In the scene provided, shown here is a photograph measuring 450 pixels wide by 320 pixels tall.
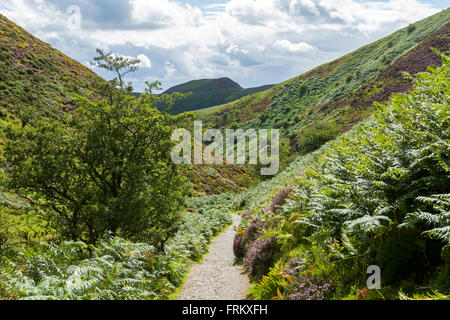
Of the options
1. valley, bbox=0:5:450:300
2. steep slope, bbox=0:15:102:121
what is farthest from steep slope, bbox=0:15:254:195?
valley, bbox=0:5:450:300

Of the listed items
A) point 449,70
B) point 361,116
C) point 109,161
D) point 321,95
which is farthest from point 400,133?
point 321,95

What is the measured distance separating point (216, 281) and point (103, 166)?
5777 millimetres

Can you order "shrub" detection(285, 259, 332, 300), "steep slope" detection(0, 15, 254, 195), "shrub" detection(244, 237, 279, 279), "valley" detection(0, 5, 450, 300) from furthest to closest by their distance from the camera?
1. "steep slope" detection(0, 15, 254, 195)
2. "shrub" detection(244, 237, 279, 279)
3. "shrub" detection(285, 259, 332, 300)
4. "valley" detection(0, 5, 450, 300)

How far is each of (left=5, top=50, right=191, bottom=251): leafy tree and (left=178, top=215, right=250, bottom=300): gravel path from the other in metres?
2.36

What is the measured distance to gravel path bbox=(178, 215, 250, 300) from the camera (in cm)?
783

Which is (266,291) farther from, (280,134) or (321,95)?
(321,95)

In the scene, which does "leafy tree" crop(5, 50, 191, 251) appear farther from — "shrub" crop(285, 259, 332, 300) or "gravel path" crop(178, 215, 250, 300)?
"shrub" crop(285, 259, 332, 300)

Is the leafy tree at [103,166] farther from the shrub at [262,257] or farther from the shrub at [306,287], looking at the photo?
the shrub at [306,287]

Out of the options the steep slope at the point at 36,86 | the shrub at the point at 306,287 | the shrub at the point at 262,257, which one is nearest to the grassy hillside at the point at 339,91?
the steep slope at the point at 36,86

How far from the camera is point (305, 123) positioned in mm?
87750

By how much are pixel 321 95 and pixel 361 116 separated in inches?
1776

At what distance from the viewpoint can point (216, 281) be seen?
29.5ft

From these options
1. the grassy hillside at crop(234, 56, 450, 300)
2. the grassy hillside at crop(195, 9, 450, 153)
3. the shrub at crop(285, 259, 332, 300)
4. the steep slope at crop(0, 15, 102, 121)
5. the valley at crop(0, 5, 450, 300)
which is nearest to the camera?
the grassy hillside at crop(234, 56, 450, 300)
